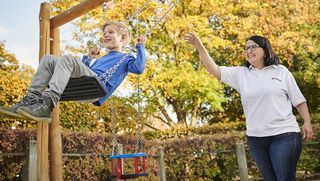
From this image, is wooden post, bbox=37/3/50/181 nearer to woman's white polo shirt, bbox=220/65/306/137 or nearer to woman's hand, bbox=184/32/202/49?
woman's hand, bbox=184/32/202/49

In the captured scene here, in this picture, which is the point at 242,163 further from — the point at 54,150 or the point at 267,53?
the point at 267,53

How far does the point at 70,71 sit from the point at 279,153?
1.69 m

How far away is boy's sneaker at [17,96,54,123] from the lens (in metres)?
2.70

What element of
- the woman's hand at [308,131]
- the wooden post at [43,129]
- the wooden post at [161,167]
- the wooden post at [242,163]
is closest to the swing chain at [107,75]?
the wooden post at [43,129]

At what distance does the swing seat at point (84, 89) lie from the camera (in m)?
3.15

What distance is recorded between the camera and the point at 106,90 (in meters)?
3.36

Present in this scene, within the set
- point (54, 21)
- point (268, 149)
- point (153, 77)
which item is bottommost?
point (268, 149)

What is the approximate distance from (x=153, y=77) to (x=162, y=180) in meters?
4.19

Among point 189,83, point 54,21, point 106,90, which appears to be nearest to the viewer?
point 106,90

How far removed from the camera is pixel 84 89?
10.7ft

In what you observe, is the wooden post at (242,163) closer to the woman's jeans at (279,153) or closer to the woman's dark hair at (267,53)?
the woman's jeans at (279,153)

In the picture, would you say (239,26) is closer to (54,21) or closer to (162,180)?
(162,180)

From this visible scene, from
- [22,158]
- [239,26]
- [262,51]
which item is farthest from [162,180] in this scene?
[239,26]

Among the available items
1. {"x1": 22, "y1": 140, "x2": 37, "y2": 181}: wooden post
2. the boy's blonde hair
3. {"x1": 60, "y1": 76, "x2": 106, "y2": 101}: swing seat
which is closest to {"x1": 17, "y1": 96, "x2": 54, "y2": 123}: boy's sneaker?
{"x1": 60, "y1": 76, "x2": 106, "y2": 101}: swing seat
